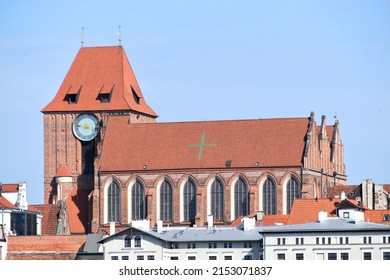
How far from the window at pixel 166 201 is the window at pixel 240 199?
16.6 ft

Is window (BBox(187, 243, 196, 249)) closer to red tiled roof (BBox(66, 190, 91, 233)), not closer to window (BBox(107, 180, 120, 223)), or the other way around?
window (BBox(107, 180, 120, 223))

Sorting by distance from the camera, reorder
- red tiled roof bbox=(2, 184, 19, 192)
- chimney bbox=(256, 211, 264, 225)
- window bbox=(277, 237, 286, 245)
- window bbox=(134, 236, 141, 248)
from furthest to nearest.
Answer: red tiled roof bbox=(2, 184, 19, 192) → chimney bbox=(256, 211, 264, 225) → window bbox=(134, 236, 141, 248) → window bbox=(277, 237, 286, 245)

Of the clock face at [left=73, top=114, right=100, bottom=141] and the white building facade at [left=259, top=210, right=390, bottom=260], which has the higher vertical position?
the clock face at [left=73, top=114, right=100, bottom=141]

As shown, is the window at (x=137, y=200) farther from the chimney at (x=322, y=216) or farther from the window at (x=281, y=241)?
the window at (x=281, y=241)

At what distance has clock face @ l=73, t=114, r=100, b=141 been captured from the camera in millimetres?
165875

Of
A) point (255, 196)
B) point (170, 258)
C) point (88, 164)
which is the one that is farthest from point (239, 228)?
point (88, 164)

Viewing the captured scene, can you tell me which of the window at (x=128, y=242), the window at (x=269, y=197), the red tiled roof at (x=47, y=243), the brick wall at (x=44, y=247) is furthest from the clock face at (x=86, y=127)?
the window at (x=128, y=242)

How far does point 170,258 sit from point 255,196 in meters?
29.3

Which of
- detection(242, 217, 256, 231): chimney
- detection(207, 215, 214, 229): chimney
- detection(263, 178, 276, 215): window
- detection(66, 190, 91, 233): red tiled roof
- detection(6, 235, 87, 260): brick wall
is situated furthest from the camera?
detection(66, 190, 91, 233): red tiled roof

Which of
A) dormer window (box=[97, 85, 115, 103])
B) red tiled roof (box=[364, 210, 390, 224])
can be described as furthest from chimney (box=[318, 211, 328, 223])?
dormer window (box=[97, 85, 115, 103])

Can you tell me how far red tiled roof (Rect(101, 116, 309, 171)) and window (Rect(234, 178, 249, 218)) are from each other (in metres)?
1.58

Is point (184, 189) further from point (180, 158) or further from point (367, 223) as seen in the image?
point (367, 223)

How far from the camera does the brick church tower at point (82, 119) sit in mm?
165125

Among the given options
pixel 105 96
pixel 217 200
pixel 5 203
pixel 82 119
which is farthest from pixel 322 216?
pixel 105 96
